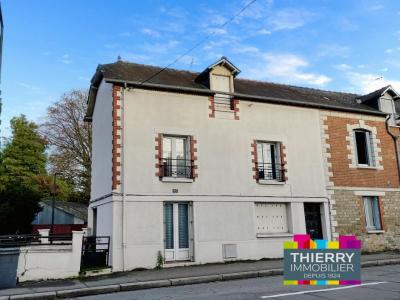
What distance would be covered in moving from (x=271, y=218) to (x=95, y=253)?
21.3 ft

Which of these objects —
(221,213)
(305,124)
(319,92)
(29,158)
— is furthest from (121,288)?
(29,158)

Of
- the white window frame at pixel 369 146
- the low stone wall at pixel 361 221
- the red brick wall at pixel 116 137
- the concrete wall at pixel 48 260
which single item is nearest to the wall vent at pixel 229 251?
the red brick wall at pixel 116 137

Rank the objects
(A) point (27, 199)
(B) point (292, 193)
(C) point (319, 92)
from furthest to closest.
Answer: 1. (A) point (27, 199)
2. (C) point (319, 92)
3. (B) point (292, 193)

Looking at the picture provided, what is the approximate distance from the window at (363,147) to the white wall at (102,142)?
10454 millimetres

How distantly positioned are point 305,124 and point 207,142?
4.56 metres

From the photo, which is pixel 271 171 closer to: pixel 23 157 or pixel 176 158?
pixel 176 158

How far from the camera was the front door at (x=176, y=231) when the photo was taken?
1352 cm

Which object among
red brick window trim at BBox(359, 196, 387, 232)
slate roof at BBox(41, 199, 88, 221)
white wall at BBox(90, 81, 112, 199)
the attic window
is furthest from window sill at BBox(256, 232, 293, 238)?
slate roof at BBox(41, 199, 88, 221)

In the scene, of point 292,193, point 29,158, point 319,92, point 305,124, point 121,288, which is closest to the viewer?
point 121,288

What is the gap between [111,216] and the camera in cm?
1286

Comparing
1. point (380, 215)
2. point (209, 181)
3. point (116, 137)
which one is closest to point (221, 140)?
point (209, 181)

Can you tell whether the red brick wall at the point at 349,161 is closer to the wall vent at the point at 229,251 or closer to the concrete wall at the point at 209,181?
the concrete wall at the point at 209,181

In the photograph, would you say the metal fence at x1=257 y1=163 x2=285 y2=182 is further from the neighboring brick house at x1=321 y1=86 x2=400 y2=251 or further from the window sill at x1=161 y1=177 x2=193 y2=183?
the window sill at x1=161 y1=177 x2=193 y2=183

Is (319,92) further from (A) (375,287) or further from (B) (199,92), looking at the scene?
(A) (375,287)
